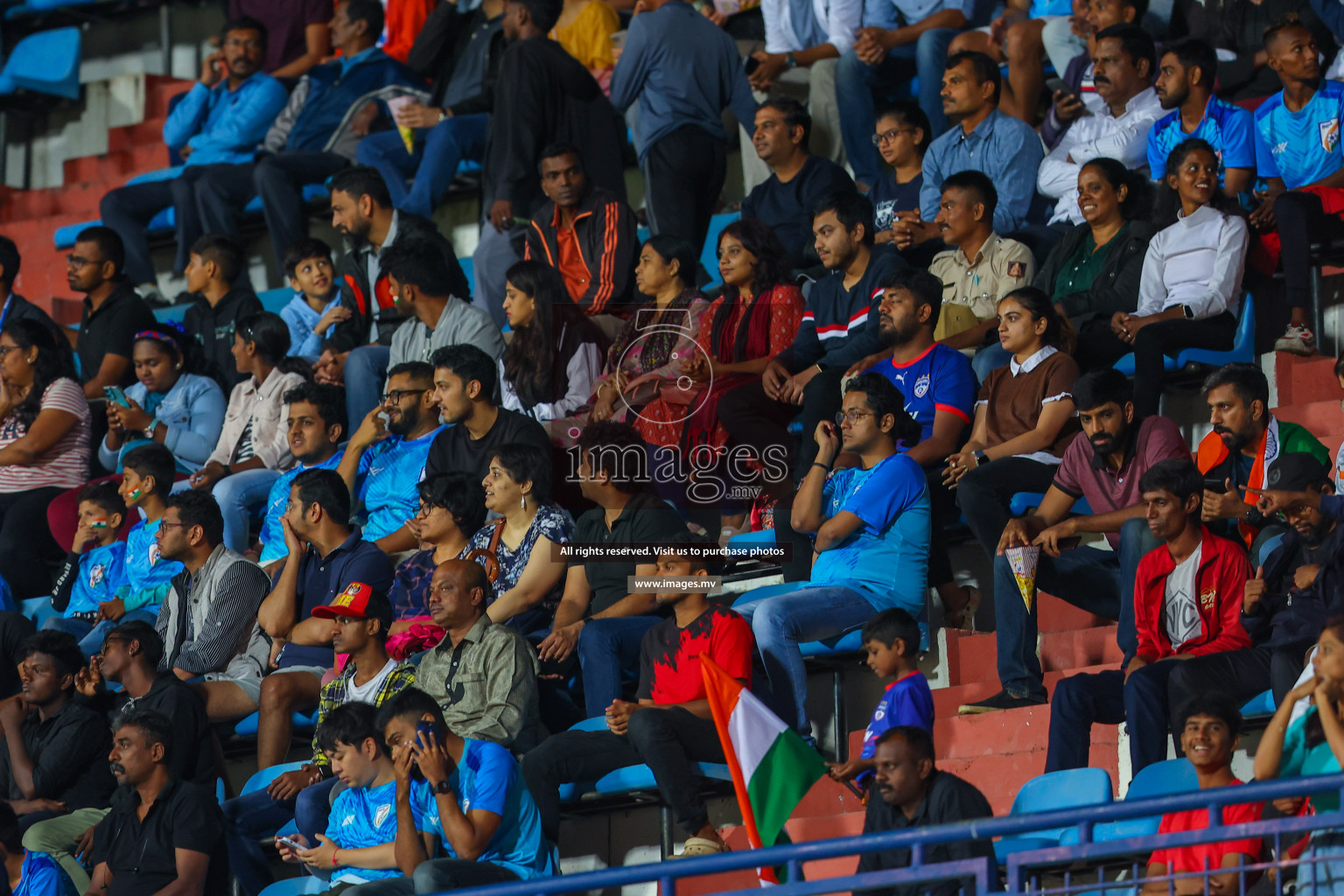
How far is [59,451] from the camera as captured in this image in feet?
30.0

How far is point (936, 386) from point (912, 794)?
7.82 ft

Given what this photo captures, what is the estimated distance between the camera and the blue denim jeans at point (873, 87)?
9.47 m

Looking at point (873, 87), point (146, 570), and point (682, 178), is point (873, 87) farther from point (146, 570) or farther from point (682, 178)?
point (146, 570)

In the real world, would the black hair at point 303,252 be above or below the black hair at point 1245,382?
above

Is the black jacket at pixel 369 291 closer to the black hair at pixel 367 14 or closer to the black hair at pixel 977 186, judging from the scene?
the black hair at pixel 367 14

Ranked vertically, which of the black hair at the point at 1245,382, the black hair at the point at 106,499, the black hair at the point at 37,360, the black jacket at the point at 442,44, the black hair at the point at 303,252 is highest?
the black jacket at the point at 442,44

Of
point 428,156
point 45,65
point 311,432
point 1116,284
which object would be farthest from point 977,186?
point 45,65

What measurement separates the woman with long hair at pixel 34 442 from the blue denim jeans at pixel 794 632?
12.7 feet

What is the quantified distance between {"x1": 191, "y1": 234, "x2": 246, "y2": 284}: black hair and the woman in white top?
15.1ft

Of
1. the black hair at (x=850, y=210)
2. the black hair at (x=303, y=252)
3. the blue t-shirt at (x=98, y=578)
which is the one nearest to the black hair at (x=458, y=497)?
the blue t-shirt at (x=98, y=578)

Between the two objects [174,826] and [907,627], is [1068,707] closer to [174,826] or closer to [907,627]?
[907,627]

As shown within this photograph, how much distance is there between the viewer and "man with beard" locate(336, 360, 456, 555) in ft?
26.5

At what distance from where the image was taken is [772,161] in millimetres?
9070

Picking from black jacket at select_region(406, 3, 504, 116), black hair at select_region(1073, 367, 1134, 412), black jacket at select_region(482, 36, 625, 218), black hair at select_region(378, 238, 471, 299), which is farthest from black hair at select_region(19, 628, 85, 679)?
black jacket at select_region(406, 3, 504, 116)
